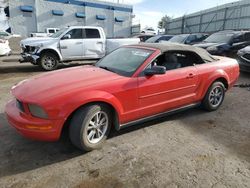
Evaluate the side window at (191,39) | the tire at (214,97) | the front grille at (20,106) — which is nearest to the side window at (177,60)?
the tire at (214,97)

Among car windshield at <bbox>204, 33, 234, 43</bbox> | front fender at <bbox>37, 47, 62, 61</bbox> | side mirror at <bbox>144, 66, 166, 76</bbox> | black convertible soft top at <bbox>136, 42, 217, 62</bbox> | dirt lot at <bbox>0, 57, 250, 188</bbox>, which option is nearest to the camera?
dirt lot at <bbox>0, 57, 250, 188</bbox>

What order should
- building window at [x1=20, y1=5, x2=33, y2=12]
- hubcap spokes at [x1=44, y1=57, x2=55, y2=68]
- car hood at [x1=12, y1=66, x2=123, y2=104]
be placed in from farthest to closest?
building window at [x1=20, y1=5, x2=33, y2=12]
hubcap spokes at [x1=44, y1=57, x2=55, y2=68]
car hood at [x1=12, y1=66, x2=123, y2=104]

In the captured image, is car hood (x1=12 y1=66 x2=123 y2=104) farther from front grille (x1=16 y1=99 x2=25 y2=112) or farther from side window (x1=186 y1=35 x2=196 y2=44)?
side window (x1=186 y1=35 x2=196 y2=44)

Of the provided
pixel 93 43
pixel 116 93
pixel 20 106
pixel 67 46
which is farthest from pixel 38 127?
pixel 93 43

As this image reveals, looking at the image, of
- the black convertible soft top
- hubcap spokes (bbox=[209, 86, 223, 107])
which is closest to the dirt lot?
hubcap spokes (bbox=[209, 86, 223, 107])

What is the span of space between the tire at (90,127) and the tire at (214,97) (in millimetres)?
2352

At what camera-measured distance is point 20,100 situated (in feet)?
10.2

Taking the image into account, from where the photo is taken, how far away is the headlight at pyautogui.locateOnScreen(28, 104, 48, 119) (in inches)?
116

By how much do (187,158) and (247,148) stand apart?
1.06 m

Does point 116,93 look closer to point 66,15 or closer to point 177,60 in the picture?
point 177,60

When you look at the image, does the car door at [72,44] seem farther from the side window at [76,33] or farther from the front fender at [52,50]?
the front fender at [52,50]

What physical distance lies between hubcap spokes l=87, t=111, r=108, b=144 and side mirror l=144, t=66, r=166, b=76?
97cm

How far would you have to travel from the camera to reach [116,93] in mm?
3424

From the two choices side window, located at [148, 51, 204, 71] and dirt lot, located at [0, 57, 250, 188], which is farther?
side window, located at [148, 51, 204, 71]
